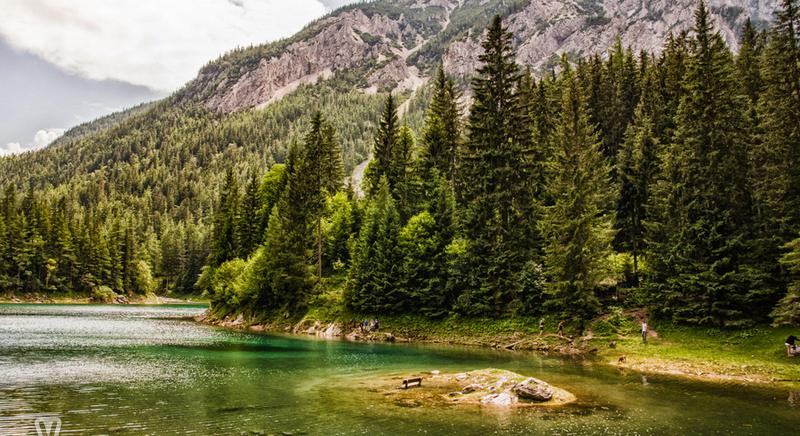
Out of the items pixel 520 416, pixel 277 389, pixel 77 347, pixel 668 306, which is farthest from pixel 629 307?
pixel 77 347

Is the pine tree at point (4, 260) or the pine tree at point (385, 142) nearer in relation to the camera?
the pine tree at point (385, 142)

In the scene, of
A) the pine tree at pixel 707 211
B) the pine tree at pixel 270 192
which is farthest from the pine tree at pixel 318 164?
the pine tree at pixel 707 211

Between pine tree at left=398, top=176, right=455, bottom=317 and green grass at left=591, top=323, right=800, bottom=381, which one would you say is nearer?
green grass at left=591, top=323, right=800, bottom=381

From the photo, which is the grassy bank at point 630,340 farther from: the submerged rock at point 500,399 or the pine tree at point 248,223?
the pine tree at point 248,223

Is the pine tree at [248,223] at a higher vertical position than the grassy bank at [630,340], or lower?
higher

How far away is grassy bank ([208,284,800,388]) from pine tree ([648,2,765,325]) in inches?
91.2

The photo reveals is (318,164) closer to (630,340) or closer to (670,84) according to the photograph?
(670,84)

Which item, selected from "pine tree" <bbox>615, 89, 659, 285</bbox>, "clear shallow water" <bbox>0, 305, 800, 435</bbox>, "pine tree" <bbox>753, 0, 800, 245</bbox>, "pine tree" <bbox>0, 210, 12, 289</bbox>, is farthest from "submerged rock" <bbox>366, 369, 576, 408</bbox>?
"pine tree" <bbox>0, 210, 12, 289</bbox>

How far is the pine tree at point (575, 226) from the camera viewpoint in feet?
150

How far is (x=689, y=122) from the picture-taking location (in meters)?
44.2

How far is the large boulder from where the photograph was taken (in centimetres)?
2403

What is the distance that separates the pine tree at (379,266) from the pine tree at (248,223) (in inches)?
1259

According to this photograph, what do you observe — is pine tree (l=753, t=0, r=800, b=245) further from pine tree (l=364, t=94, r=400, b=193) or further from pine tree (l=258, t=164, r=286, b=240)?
pine tree (l=258, t=164, r=286, b=240)

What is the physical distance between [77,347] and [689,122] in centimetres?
5466
